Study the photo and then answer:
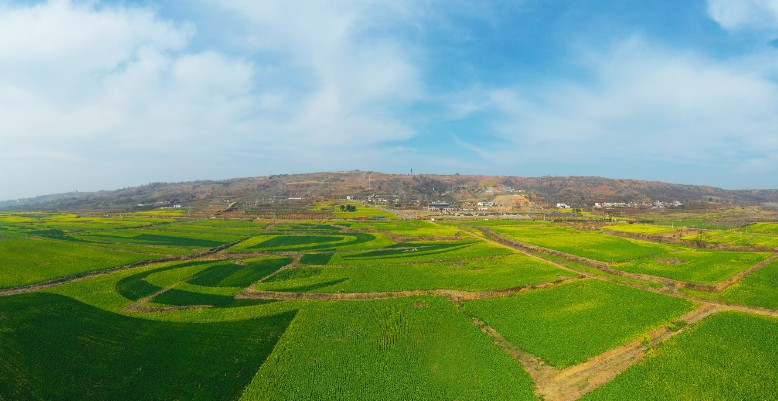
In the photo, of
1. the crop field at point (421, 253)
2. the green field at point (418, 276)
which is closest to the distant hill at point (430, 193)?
the crop field at point (421, 253)

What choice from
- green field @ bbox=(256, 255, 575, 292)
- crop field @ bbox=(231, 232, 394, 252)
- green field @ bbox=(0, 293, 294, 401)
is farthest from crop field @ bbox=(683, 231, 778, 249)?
green field @ bbox=(0, 293, 294, 401)

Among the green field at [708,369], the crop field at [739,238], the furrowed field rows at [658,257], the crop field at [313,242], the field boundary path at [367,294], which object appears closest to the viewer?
the green field at [708,369]

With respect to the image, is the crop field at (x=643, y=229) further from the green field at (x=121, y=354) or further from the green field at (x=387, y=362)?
the green field at (x=121, y=354)

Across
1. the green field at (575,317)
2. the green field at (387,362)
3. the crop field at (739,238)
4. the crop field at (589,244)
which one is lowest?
the green field at (387,362)

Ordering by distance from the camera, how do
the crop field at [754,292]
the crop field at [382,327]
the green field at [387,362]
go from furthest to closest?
the crop field at [754,292]
the crop field at [382,327]
the green field at [387,362]

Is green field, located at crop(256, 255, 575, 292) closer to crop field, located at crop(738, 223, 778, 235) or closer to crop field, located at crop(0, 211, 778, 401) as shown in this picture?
crop field, located at crop(0, 211, 778, 401)

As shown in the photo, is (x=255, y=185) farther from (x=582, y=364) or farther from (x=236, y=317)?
(x=582, y=364)
